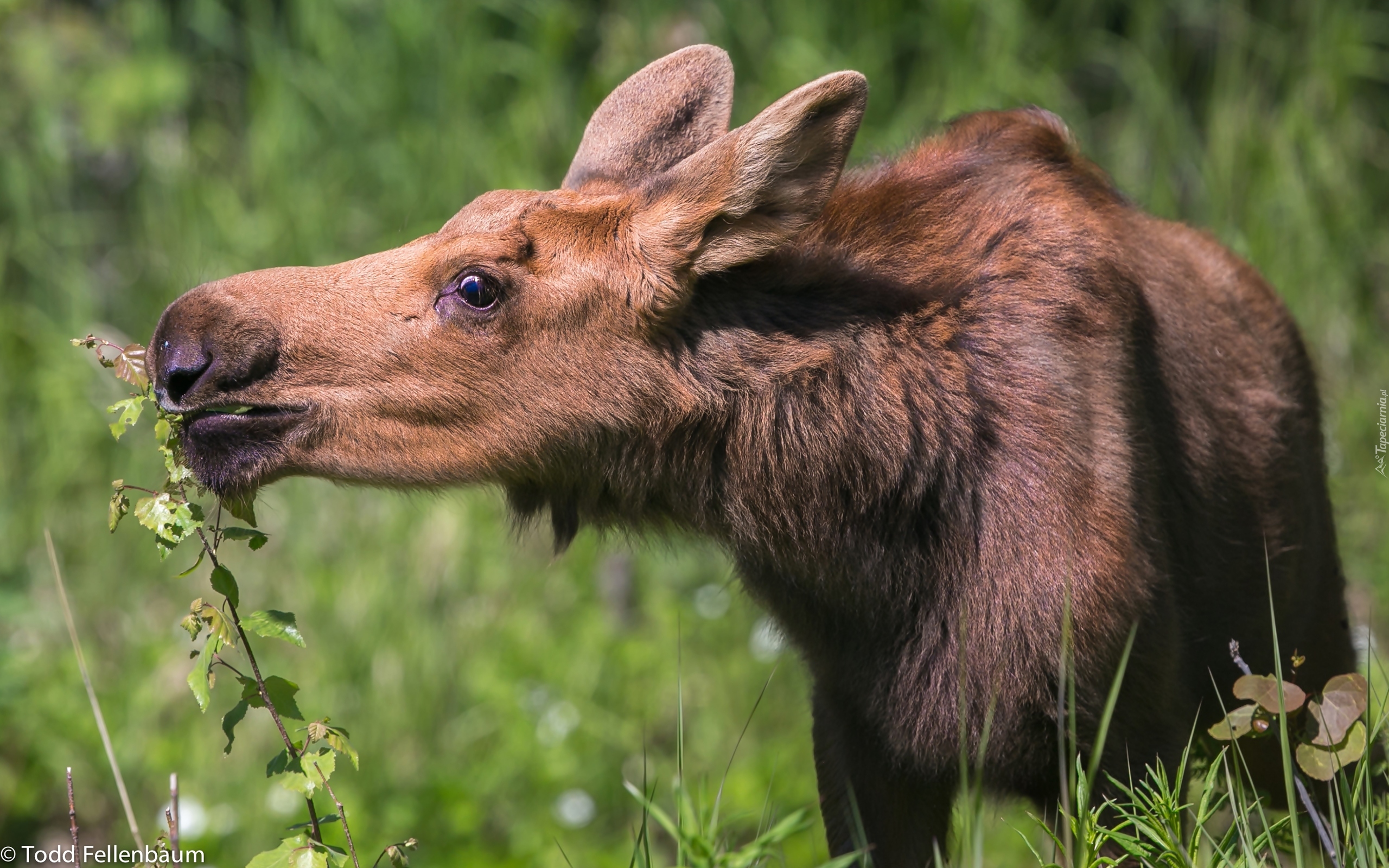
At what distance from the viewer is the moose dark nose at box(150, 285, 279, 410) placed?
3.02 m

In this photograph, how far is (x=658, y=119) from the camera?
3809mm

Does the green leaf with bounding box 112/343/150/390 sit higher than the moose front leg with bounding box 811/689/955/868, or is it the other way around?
the green leaf with bounding box 112/343/150/390

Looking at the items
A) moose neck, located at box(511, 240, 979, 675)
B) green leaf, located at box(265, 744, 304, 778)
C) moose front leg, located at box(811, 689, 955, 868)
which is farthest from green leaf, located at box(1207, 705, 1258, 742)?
green leaf, located at box(265, 744, 304, 778)

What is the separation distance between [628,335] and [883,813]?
1377mm

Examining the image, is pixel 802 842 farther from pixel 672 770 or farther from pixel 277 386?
pixel 277 386

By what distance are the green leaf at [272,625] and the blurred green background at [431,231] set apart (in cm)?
297

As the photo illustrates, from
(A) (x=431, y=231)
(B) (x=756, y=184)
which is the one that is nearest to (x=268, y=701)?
(B) (x=756, y=184)

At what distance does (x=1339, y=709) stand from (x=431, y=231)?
5.62 m

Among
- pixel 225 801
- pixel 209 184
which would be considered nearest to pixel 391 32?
pixel 209 184

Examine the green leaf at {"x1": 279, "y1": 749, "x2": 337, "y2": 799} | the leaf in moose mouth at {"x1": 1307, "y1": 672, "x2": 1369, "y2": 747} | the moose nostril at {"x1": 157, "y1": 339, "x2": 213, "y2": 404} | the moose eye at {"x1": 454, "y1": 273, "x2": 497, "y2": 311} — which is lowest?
the leaf in moose mouth at {"x1": 1307, "y1": 672, "x2": 1369, "y2": 747}

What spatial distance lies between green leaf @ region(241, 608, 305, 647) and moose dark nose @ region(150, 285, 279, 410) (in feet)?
2.01

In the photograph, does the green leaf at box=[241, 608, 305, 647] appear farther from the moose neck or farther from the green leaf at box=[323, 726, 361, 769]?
the moose neck

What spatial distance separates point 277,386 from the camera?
10.2 feet

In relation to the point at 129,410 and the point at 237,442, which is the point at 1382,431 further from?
the point at 129,410
